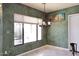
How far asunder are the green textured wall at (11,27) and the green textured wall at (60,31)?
0.33 metres

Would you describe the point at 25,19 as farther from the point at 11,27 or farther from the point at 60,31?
the point at 60,31

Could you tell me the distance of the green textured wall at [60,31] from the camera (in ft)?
6.30

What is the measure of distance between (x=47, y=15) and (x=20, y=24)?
63 cm

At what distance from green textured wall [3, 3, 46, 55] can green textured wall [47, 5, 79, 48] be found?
1.07ft

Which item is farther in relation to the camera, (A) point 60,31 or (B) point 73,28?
(A) point 60,31

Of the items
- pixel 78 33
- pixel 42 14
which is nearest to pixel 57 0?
pixel 42 14

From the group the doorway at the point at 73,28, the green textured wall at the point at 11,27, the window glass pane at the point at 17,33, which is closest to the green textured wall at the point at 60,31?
the doorway at the point at 73,28

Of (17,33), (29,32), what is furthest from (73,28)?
(17,33)

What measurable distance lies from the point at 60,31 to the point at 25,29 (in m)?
0.84

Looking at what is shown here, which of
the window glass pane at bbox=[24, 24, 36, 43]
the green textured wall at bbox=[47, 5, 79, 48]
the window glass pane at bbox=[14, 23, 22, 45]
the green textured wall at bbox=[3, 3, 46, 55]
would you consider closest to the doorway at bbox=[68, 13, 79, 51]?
the green textured wall at bbox=[47, 5, 79, 48]

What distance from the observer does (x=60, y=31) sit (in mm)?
2000

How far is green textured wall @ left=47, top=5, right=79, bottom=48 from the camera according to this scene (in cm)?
192

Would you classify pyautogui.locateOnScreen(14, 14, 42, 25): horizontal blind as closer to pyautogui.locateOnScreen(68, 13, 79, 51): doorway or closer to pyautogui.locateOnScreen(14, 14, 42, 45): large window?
pyautogui.locateOnScreen(14, 14, 42, 45): large window

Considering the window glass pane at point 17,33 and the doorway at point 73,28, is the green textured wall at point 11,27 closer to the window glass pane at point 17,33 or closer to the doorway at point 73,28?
the window glass pane at point 17,33
